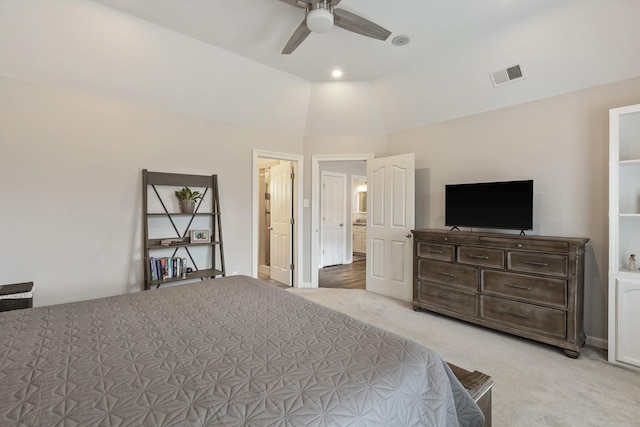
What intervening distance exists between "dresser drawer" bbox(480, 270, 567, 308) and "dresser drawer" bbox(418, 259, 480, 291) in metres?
0.10

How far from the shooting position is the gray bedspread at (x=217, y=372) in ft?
2.82

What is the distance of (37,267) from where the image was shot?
282 centimetres

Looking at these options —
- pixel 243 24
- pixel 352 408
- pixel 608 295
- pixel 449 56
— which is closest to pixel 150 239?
pixel 243 24

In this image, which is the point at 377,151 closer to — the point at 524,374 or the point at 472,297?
the point at 472,297

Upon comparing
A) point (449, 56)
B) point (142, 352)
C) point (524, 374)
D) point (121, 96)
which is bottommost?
point (524, 374)

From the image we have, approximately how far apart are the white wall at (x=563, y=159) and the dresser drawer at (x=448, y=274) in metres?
0.80

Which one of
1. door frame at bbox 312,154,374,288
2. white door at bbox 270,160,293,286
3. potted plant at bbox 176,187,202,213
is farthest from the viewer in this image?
white door at bbox 270,160,293,286

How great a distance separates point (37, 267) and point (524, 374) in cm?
421

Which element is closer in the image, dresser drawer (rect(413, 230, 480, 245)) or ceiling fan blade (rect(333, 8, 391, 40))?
ceiling fan blade (rect(333, 8, 391, 40))

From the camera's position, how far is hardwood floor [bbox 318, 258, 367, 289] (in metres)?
5.09

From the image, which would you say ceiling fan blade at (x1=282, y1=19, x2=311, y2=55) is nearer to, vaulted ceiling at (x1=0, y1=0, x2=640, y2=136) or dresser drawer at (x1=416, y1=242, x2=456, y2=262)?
vaulted ceiling at (x1=0, y1=0, x2=640, y2=136)

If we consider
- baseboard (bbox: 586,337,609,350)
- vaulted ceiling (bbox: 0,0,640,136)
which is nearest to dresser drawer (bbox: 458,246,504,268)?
baseboard (bbox: 586,337,609,350)

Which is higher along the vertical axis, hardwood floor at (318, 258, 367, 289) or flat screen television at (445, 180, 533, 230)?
flat screen television at (445, 180, 533, 230)

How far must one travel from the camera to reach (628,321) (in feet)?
7.93
